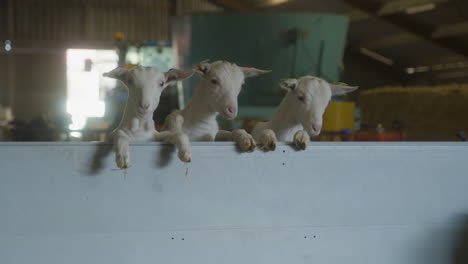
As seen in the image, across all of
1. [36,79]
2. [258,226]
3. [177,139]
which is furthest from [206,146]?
[36,79]

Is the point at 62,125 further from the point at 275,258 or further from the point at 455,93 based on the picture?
the point at 455,93

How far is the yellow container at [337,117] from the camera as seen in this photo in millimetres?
3127

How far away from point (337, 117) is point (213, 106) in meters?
1.65

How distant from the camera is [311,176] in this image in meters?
1.57

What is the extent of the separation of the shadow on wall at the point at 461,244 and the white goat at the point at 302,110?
579 mm

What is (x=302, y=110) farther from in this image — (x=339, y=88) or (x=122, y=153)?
(x=122, y=153)

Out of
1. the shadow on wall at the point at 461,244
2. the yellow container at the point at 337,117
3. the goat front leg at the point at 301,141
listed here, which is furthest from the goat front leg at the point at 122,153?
the yellow container at the point at 337,117

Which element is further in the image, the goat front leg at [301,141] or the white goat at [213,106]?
the white goat at [213,106]

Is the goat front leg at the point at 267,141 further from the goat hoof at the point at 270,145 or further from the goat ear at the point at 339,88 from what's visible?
the goat ear at the point at 339,88

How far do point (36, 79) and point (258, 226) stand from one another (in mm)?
10457

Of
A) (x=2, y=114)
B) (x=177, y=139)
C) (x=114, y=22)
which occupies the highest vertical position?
(x=114, y=22)

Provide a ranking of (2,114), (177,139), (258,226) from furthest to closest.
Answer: (2,114) < (258,226) < (177,139)

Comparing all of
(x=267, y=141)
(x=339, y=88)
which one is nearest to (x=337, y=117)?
(x=339, y=88)

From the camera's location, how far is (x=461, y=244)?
5.63 feet
